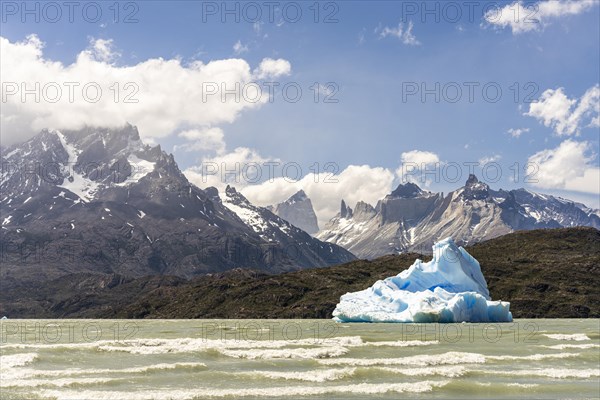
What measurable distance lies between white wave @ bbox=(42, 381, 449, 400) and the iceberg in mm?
57060

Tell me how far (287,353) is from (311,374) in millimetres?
9118

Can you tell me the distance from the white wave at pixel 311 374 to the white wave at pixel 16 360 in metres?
14.0

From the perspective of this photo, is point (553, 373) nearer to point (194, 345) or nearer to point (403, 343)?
point (403, 343)

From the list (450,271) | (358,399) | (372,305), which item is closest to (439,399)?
(358,399)

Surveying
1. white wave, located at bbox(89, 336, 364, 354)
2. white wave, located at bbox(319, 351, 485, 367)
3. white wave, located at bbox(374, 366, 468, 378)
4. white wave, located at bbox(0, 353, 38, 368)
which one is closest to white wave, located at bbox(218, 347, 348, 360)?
white wave, located at bbox(89, 336, 364, 354)

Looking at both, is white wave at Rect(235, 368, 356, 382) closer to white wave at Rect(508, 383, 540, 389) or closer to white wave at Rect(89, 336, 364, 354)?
white wave at Rect(508, 383, 540, 389)

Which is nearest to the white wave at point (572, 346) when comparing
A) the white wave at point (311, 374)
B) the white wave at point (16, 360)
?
the white wave at point (311, 374)

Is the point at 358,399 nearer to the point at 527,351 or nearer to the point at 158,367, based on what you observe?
the point at 158,367

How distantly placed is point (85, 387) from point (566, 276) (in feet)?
543

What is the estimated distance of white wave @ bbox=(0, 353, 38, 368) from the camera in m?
36.3

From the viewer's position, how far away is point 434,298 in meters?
87.2

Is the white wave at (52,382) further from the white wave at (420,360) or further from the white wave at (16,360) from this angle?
the white wave at (420,360)

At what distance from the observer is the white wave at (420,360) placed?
36.8 m

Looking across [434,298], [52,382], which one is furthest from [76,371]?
[434,298]
